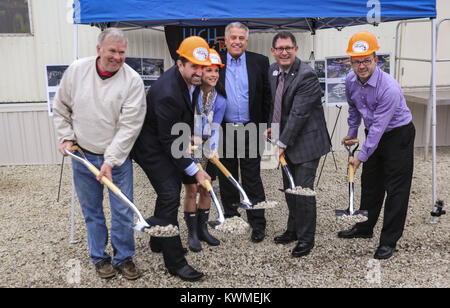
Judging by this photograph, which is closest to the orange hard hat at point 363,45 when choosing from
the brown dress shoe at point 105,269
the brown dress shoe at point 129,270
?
the brown dress shoe at point 129,270

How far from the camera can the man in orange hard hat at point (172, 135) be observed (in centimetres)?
302

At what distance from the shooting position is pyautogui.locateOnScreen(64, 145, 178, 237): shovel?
2881 mm

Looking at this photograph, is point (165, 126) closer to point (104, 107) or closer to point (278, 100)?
point (104, 107)

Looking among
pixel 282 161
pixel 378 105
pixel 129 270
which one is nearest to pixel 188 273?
pixel 129 270

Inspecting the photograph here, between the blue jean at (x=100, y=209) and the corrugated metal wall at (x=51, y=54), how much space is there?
415 cm

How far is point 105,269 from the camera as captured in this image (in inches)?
134

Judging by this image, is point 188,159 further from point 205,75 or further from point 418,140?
point 418,140

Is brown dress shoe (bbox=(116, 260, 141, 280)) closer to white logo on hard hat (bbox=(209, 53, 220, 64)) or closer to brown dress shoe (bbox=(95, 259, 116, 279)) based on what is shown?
brown dress shoe (bbox=(95, 259, 116, 279))

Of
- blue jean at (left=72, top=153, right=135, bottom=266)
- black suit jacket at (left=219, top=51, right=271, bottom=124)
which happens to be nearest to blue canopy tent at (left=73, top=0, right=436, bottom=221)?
black suit jacket at (left=219, top=51, right=271, bottom=124)

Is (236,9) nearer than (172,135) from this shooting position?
No

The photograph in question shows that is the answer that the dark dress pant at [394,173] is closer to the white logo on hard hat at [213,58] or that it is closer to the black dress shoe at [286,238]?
the black dress shoe at [286,238]

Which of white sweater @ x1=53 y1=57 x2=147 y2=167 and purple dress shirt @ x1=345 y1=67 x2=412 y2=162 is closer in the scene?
white sweater @ x1=53 y1=57 x2=147 y2=167

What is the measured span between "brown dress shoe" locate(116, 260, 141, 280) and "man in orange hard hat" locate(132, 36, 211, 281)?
0.25m

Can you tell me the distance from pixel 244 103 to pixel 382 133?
1.19m
